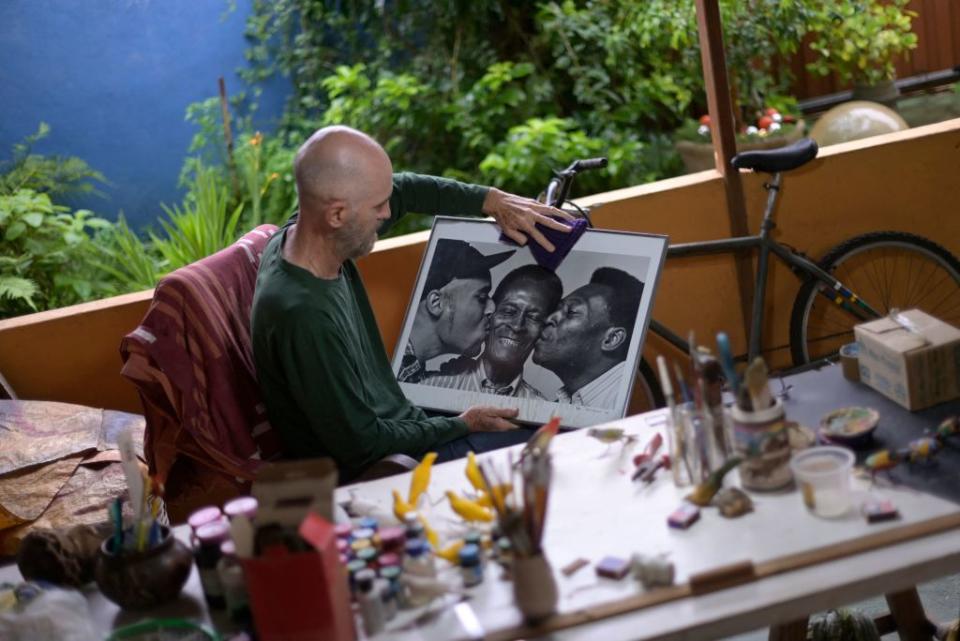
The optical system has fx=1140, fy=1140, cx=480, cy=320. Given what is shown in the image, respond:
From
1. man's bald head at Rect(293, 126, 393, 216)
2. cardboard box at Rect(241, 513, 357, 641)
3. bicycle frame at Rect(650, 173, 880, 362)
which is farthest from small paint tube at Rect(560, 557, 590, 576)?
bicycle frame at Rect(650, 173, 880, 362)

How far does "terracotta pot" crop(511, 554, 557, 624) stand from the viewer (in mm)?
1854

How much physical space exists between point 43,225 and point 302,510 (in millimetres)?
3555

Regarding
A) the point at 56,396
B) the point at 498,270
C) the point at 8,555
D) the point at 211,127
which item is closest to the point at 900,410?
the point at 498,270

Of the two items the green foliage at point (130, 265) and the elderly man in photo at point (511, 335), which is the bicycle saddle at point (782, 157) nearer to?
the elderly man in photo at point (511, 335)

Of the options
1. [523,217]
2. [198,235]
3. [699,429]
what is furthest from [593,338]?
[198,235]

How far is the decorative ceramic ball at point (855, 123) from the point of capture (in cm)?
518

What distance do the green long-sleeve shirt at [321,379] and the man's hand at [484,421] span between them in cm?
4

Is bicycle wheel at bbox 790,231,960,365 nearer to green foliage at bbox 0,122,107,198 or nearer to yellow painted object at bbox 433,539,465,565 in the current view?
yellow painted object at bbox 433,539,465,565

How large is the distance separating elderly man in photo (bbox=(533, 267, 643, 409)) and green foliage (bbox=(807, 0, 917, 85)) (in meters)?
3.28

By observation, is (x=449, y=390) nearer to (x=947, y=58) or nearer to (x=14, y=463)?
(x=14, y=463)

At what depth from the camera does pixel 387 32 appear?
6465mm

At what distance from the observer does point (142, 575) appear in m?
2.05

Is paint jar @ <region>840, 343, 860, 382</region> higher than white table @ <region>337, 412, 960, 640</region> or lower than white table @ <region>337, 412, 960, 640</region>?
higher

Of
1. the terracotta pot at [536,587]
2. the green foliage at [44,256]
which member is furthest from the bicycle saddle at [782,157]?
the green foliage at [44,256]
